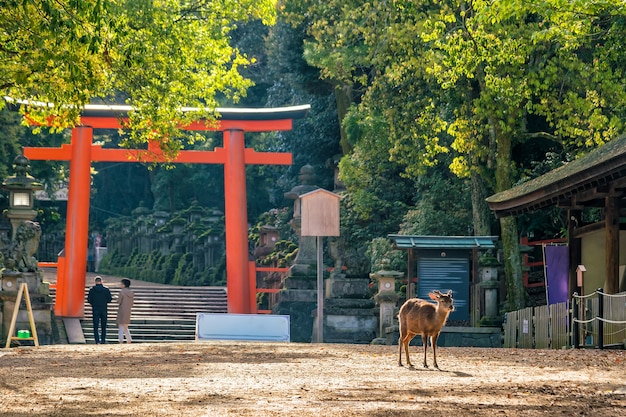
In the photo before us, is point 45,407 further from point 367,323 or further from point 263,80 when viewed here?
point 263,80

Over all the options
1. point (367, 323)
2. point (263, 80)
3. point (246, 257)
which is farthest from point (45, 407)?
point (263, 80)

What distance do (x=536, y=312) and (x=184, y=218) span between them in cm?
2940

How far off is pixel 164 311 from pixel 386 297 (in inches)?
458

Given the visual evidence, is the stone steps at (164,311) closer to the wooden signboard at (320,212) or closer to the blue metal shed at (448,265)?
the wooden signboard at (320,212)

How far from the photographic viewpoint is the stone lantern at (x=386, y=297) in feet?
97.0

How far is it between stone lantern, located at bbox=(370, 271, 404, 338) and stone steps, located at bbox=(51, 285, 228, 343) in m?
7.46

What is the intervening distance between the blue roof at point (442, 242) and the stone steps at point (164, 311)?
942 centimetres

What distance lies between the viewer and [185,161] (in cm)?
3728

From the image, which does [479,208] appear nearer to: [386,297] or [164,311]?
[386,297]

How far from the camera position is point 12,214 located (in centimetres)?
3297

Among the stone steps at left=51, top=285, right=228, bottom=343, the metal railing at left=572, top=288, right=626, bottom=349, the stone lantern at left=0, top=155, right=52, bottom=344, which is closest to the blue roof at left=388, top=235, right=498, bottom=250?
the metal railing at left=572, top=288, right=626, bottom=349

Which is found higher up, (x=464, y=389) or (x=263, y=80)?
(x=263, y=80)

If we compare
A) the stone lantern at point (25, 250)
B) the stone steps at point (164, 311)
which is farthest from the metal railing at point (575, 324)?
the stone steps at point (164, 311)

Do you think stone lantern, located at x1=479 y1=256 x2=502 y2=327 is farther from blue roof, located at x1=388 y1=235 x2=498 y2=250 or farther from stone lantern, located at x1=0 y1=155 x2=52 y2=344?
stone lantern, located at x1=0 y1=155 x2=52 y2=344
